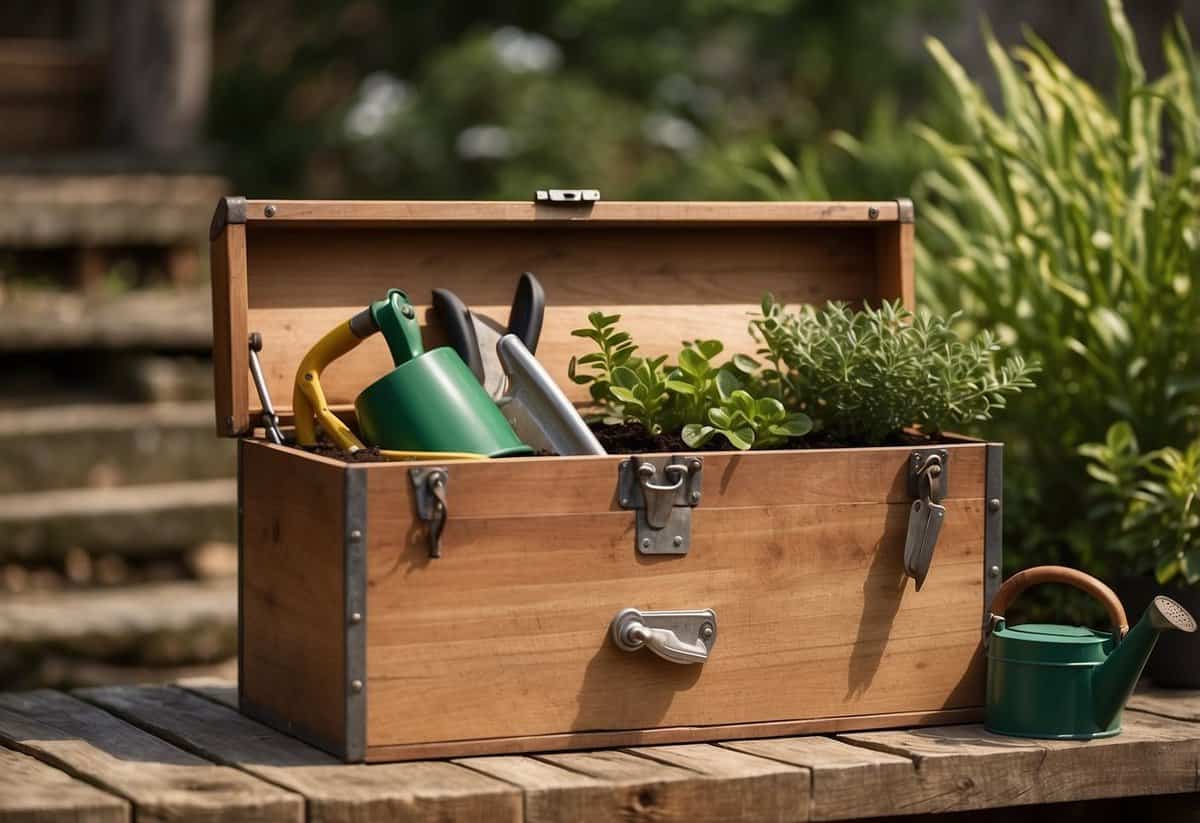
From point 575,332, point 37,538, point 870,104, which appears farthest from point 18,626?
point 870,104

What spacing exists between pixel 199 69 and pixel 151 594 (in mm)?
2534

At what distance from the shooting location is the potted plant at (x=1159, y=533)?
7.66 feet

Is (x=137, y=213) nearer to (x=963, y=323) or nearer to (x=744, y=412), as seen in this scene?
(x=963, y=323)

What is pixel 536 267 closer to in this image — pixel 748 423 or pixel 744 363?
pixel 744 363

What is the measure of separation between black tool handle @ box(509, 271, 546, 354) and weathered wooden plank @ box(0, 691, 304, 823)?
67 cm

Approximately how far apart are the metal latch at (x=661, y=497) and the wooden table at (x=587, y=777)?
0.24m

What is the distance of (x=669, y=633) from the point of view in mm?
1954

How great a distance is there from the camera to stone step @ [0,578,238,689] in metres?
3.66

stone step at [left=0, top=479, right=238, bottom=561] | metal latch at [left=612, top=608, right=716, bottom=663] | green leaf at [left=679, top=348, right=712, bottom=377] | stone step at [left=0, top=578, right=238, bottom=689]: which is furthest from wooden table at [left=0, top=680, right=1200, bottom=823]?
stone step at [left=0, top=479, right=238, bottom=561]

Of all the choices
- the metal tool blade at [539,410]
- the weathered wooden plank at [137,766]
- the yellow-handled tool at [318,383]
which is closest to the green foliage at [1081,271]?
the metal tool blade at [539,410]

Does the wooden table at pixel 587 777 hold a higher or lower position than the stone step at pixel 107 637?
higher

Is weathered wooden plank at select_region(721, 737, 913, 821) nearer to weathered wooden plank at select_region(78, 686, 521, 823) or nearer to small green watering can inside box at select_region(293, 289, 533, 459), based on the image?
weathered wooden plank at select_region(78, 686, 521, 823)

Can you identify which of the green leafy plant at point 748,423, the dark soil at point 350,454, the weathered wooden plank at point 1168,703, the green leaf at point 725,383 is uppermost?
the green leaf at point 725,383

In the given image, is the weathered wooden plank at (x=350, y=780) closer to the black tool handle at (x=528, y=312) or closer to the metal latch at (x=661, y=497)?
the metal latch at (x=661, y=497)
